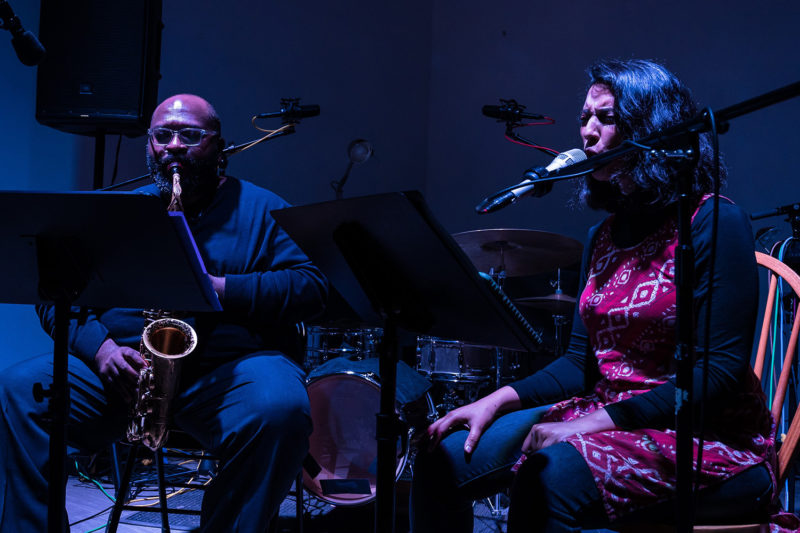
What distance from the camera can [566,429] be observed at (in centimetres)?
143

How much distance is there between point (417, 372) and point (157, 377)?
1.68 m

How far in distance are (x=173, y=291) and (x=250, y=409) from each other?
440mm

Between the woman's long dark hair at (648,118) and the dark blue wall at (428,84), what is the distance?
310 centimetres

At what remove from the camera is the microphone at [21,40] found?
1.90 metres

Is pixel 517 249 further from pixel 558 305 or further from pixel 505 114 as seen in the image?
pixel 505 114

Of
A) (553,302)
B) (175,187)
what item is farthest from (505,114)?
(175,187)

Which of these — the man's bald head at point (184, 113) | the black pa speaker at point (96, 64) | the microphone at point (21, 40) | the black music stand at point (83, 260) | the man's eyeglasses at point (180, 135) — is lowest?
the black music stand at point (83, 260)

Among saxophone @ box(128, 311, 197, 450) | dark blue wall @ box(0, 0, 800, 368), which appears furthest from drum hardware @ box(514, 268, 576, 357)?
saxophone @ box(128, 311, 197, 450)

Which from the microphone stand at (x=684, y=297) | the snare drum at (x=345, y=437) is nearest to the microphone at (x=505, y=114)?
the snare drum at (x=345, y=437)

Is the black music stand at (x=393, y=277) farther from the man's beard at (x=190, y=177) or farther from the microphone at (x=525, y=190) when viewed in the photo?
the man's beard at (x=190, y=177)

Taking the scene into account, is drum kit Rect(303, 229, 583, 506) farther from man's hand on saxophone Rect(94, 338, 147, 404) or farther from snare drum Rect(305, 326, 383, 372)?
man's hand on saxophone Rect(94, 338, 147, 404)

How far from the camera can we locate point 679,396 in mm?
1228

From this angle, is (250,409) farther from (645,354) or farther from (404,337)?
(404,337)

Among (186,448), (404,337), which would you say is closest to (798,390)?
(404,337)
